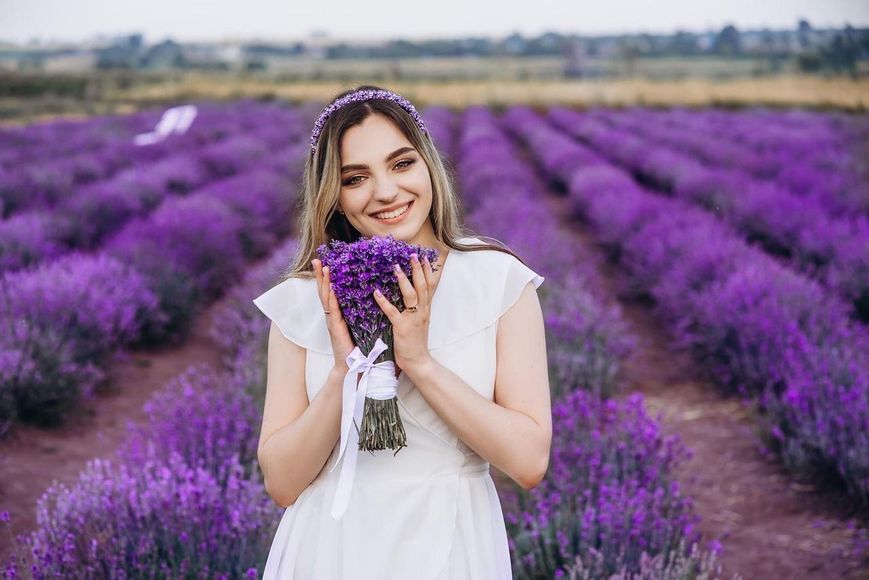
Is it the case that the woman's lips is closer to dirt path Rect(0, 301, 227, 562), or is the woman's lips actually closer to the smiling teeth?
the smiling teeth

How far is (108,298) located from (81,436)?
1.11 meters

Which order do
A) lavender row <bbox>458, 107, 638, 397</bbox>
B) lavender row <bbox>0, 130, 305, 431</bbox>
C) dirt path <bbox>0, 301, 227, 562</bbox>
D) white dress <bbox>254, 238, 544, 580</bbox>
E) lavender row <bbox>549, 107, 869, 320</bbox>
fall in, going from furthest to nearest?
lavender row <bbox>549, 107, 869, 320</bbox>
lavender row <bbox>458, 107, 638, 397</bbox>
lavender row <bbox>0, 130, 305, 431</bbox>
dirt path <bbox>0, 301, 227, 562</bbox>
white dress <bbox>254, 238, 544, 580</bbox>

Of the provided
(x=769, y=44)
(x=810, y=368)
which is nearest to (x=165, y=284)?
(x=810, y=368)

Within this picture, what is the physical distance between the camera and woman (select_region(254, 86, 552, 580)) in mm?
1447

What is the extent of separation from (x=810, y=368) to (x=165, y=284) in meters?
4.37

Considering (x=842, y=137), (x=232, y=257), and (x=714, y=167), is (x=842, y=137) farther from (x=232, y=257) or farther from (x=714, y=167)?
(x=232, y=257)

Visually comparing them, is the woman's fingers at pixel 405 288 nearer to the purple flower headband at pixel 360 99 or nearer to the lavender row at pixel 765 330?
the purple flower headband at pixel 360 99

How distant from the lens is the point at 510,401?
5.08 feet

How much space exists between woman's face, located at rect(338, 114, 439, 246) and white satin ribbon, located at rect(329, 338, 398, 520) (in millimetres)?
310

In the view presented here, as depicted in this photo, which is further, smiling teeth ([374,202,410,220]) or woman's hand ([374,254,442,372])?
smiling teeth ([374,202,410,220])

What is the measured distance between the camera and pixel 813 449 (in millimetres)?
4059

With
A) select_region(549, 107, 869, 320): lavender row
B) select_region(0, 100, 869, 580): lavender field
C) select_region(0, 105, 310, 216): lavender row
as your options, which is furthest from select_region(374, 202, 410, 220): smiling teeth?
select_region(0, 105, 310, 216): lavender row

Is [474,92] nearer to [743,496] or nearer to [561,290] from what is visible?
[561,290]

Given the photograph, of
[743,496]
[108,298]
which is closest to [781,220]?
[743,496]
